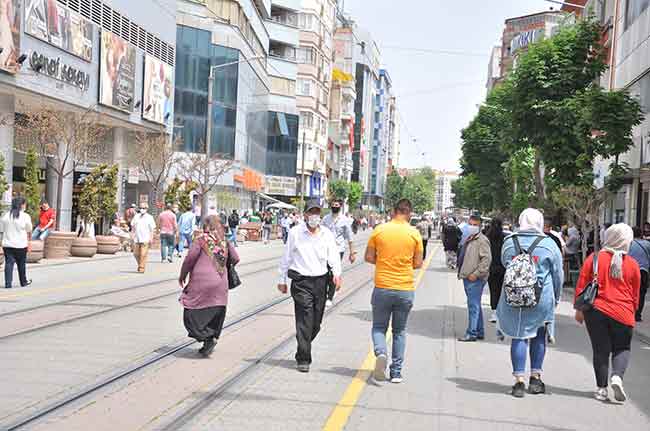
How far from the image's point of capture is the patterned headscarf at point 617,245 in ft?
25.4

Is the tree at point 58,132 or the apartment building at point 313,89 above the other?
the apartment building at point 313,89

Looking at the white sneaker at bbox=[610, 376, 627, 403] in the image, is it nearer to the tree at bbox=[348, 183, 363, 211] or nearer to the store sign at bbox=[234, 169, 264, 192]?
the store sign at bbox=[234, 169, 264, 192]

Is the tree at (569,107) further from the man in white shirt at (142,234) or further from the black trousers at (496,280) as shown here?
the man in white shirt at (142,234)

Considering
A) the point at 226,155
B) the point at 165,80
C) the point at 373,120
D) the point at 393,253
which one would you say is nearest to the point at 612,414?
the point at 393,253

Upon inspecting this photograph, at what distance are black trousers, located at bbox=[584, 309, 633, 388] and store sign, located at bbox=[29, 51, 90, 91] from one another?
75.4 ft

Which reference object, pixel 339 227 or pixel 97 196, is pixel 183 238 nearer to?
pixel 97 196

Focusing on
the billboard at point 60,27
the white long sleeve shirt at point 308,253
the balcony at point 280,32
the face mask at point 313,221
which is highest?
the balcony at point 280,32

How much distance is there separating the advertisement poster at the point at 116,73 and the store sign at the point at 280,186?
4023 cm

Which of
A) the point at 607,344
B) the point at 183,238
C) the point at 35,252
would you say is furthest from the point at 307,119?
the point at 607,344

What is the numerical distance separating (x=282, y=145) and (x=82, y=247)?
54.2 m

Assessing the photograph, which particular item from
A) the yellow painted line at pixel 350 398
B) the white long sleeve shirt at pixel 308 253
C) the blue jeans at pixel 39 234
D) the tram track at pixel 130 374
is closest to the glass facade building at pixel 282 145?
the blue jeans at pixel 39 234

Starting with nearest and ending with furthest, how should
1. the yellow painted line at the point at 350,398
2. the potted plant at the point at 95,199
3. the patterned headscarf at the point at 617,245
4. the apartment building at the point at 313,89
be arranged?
the yellow painted line at the point at 350,398, the patterned headscarf at the point at 617,245, the potted plant at the point at 95,199, the apartment building at the point at 313,89

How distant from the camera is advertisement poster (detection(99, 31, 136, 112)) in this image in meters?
33.5

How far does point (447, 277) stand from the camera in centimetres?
2377
